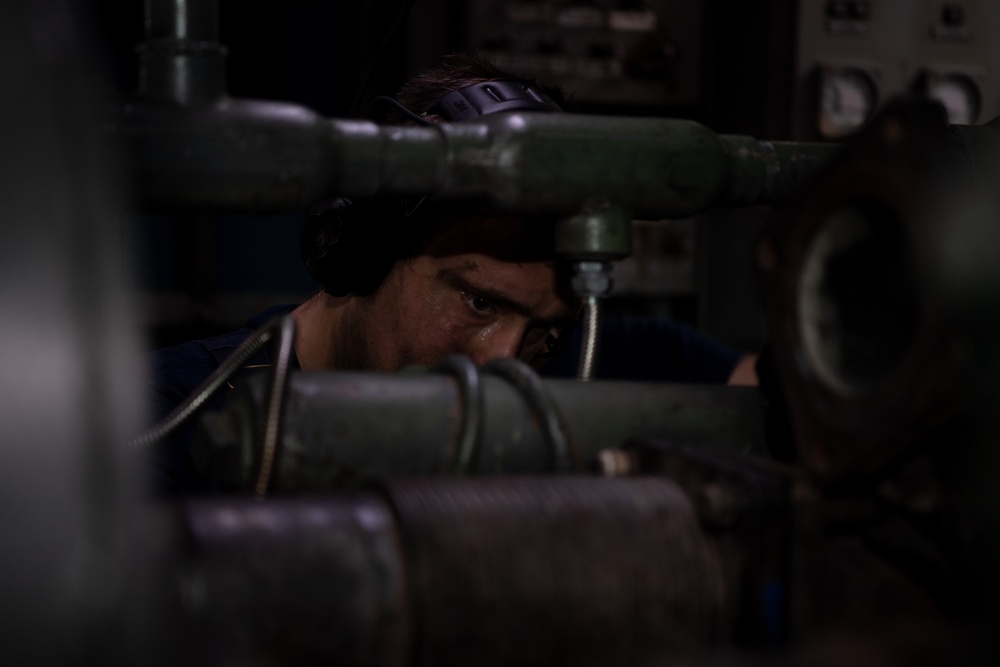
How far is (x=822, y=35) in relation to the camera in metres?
2.55

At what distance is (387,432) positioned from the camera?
548 mm

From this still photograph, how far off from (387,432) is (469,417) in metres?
0.05

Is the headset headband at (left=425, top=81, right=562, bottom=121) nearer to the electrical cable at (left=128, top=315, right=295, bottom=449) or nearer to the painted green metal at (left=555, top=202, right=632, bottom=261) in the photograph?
the painted green metal at (left=555, top=202, right=632, bottom=261)

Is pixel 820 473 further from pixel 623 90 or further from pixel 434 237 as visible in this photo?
pixel 623 90

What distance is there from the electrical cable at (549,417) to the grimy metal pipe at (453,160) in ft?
0.44

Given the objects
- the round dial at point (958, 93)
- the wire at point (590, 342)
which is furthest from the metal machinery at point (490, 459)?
the round dial at point (958, 93)

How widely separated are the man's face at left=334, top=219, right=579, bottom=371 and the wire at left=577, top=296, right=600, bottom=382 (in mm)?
378

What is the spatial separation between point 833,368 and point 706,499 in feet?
0.32

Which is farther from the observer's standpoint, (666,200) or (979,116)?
(979,116)

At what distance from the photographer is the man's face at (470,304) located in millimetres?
1218

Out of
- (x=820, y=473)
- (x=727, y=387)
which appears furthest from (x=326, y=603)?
(x=727, y=387)

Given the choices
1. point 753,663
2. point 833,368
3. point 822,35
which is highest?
point 822,35

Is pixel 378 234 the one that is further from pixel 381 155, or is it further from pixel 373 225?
pixel 381 155

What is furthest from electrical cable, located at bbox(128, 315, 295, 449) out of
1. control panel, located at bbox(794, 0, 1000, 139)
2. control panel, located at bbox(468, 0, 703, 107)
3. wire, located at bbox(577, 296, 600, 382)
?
control panel, located at bbox(794, 0, 1000, 139)
